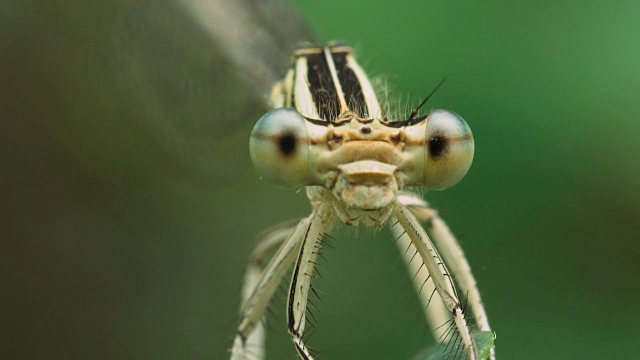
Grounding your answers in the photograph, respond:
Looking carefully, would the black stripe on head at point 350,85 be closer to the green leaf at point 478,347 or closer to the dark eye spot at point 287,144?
the dark eye spot at point 287,144

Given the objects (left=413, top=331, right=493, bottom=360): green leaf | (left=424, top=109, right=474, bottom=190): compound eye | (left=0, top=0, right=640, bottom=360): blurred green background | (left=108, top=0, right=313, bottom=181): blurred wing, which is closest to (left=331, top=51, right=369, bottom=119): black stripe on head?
(left=424, top=109, right=474, bottom=190): compound eye

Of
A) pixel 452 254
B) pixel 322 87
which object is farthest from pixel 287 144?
pixel 452 254

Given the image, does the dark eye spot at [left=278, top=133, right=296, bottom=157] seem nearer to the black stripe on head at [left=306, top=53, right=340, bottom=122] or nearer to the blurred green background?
the black stripe on head at [left=306, top=53, right=340, bottom=122]

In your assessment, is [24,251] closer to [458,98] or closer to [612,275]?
[458,98]

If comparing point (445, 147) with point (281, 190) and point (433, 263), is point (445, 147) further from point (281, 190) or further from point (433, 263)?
point (281, 190)

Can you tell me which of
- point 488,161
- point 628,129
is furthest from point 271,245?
point 628,129

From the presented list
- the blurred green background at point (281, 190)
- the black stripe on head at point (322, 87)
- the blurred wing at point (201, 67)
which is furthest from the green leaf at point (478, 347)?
the blurred wing at point (201, 67)
